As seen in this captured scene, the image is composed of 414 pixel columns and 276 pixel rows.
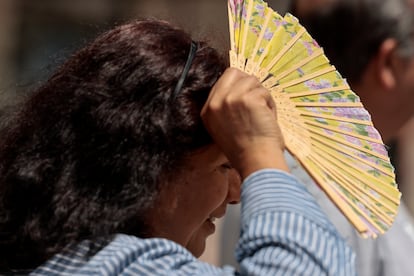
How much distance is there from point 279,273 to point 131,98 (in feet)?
1.44

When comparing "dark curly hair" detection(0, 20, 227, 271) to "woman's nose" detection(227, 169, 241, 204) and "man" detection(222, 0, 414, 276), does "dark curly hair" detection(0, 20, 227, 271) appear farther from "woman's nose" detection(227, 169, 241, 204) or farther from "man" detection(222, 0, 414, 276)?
"man" detection(222, 0, 414, 276)

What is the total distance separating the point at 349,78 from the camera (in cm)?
329

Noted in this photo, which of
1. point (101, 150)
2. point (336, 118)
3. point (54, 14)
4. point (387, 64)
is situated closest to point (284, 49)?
point (336, 118)

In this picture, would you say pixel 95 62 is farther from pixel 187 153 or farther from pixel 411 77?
pixel 411 77

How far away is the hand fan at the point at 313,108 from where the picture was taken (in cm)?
200

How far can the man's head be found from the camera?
10.7ft

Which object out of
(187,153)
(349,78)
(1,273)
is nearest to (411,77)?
(349,78)

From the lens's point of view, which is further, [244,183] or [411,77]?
[411,77]

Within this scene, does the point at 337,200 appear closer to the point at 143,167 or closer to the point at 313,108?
the point at 313,108

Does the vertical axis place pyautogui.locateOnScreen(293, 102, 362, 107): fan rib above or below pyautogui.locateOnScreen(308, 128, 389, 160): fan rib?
above

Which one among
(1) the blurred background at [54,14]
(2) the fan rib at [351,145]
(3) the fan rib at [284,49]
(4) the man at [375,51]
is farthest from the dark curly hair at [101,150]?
(1) the blurred background at [54,14]

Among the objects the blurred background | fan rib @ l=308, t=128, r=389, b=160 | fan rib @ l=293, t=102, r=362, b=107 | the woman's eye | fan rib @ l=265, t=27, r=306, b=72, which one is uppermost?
fan rib @ l=265, t=27, r=306, b=72

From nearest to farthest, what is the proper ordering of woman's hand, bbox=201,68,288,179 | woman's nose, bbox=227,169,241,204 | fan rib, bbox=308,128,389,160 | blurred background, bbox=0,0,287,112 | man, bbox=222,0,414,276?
woman's hand, bbox=201,68,288,179, fan rib, bbox=308,128,389,160, woman's nose, bbox=227,169,241,204, man, bbox=222,0,414,276, blurred background, bbox=0,0,287,112

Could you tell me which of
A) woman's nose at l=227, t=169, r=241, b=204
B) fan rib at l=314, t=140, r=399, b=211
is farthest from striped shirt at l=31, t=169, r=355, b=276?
woman's nose at l=227, t=169, r=241, b=204
